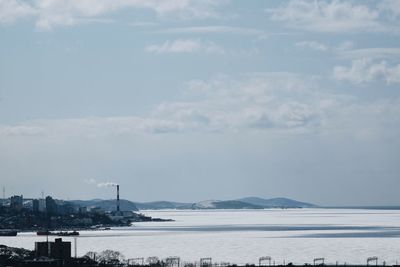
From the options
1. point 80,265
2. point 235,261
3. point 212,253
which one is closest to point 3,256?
point 80,265

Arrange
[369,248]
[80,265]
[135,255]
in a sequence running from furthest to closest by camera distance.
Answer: [369,248]
[135,255]
[80,265]

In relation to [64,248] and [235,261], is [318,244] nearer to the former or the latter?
[235,261]

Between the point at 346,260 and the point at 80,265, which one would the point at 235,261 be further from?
the point at 80,265

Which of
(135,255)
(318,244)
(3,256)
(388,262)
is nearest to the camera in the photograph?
(3,256)

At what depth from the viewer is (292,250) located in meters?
145

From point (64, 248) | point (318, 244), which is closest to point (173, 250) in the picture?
point (318, 244)

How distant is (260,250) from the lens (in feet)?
474

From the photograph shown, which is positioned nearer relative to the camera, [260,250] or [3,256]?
[3,256]

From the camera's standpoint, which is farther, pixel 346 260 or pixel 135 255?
pixel 135 255

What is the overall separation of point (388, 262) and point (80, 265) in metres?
39.0

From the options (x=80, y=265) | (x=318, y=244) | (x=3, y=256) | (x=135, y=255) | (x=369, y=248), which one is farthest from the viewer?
(x=318, y=244)

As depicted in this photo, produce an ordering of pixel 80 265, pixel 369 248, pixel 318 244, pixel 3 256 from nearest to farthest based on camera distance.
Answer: pixel 80 265 → pixel 3 256 → pixel 369 248 → pixel 318 244

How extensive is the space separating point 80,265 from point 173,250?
55.5 metres

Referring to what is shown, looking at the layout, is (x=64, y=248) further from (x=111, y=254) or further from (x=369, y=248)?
(x=369, y=248)
